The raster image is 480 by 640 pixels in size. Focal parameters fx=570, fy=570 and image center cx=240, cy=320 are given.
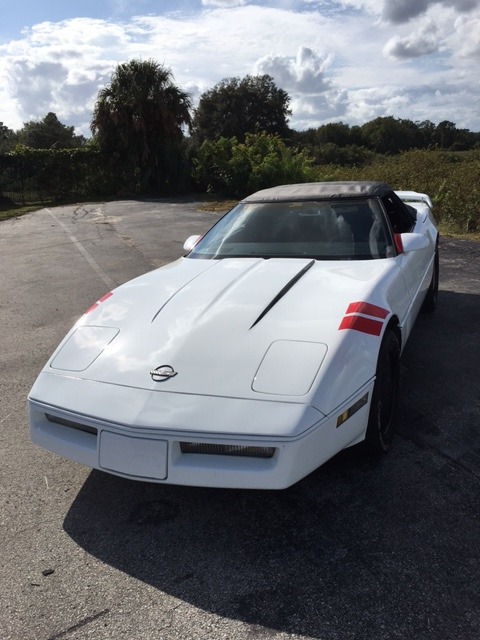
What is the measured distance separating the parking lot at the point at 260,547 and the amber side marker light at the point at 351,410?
0.39 metres

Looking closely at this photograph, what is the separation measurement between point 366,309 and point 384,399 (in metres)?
0.48

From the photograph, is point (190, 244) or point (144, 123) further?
point (144, 123)

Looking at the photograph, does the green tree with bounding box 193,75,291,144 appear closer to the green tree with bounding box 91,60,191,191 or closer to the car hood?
the green tree with bounding box 91,60,191,191

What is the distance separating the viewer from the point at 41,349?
502 centimetres

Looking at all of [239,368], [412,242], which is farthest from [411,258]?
[239,368]

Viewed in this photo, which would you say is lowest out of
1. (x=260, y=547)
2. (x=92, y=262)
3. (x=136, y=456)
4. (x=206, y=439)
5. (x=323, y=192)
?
(x=92, y=262)

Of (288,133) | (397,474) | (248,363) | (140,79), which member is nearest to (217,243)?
(248,363)

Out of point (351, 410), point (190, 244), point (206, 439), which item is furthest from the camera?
point (190, 244)

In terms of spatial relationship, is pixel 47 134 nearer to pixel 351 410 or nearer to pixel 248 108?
pixel 248 108

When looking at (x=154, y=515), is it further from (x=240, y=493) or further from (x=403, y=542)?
(x=403, y=542)

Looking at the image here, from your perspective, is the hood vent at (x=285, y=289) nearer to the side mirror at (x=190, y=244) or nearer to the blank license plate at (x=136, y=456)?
the blank license plate at (x=136, y=456)

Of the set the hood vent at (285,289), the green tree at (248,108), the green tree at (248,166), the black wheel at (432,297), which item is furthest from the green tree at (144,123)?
the green tree at (248,108)

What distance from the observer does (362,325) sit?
9.24 ft

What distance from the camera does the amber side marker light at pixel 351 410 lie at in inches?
96.9
